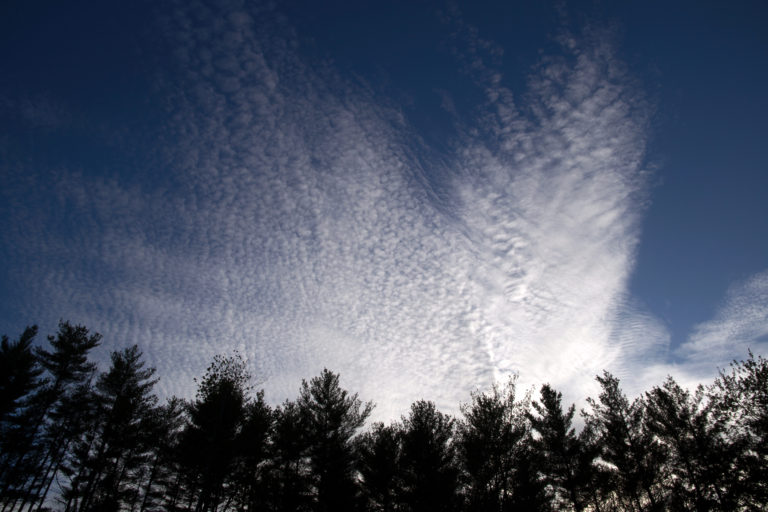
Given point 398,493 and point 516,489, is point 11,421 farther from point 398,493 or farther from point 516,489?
point 516,489

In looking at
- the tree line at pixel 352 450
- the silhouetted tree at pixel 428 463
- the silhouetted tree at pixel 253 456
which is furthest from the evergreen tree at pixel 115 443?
the silhouetted tree at pixel 428 463

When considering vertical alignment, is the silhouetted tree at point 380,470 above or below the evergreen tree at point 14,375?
below

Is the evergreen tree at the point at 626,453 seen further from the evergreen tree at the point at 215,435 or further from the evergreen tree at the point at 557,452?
the evergreen tree at the point at 215,435

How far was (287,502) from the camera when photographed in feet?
60.8

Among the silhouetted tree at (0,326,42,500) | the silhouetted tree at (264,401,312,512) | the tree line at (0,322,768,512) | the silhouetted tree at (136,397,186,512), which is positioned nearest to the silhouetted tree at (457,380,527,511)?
the tree line at (0,322,768,512)

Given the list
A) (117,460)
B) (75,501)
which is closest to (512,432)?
(117,460)

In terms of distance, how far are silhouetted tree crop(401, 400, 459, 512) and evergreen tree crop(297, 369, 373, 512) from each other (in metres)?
2.94

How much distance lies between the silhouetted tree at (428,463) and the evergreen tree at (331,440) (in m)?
2.94

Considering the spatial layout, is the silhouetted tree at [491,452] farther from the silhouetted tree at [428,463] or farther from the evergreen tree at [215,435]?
the evergreen tree at [215,435]

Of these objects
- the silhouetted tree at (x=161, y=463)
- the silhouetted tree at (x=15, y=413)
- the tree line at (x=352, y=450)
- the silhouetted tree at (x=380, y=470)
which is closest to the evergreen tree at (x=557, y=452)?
the tree line at (x=352, y=450)

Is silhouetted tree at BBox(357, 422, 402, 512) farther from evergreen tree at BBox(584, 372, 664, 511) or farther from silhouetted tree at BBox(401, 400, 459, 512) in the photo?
evergreen tree at BBox(584, 372, 664, 511)

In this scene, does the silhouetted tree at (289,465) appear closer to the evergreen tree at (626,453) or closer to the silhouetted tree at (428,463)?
the silhouetted tree at (428,463)

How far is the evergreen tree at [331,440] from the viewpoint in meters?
18.8

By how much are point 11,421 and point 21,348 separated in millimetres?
4548
